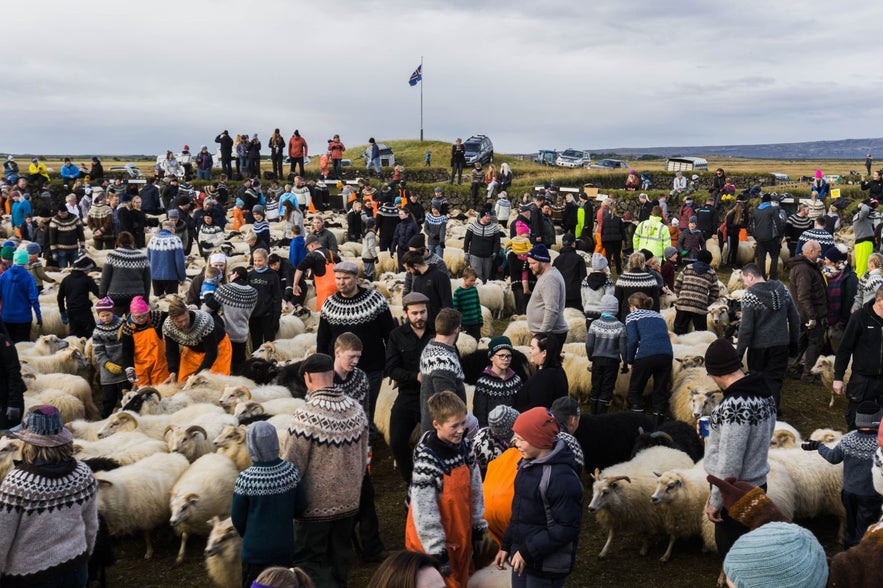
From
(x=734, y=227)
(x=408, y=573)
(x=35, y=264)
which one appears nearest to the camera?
(x=408, y=573)

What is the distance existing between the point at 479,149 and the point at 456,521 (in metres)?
35.4

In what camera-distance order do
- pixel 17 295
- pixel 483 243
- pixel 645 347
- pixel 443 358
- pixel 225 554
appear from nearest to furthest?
pixel 225 554 → pixel 443 358 → pixel 645 347 → pixel 17 295 → pixel 483 243

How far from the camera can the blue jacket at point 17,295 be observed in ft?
32.2

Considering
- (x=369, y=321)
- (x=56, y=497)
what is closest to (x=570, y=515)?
(x=56, y=497)

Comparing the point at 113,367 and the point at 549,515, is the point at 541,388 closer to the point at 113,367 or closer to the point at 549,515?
the point at 549,515

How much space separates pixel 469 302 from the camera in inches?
402

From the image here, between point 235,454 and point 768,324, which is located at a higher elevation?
point 768,324

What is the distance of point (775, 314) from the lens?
775 centimetres

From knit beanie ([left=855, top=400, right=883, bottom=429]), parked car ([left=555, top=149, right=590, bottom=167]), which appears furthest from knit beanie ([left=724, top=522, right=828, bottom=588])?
parked car ([left=555, top=149, right=590, bottom=167])

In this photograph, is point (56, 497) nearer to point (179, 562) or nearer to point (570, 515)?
point (179, 562)

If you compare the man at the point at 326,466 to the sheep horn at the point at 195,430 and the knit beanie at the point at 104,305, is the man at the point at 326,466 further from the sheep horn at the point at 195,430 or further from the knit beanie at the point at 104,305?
the knit beanie at the point at 104,305

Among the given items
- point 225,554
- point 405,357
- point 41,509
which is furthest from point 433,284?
point 41,509

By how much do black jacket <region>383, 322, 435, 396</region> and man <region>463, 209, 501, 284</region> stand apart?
6923mm

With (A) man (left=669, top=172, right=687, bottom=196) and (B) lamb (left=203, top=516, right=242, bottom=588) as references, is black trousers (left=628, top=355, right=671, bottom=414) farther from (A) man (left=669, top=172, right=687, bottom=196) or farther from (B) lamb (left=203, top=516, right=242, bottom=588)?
(A) man (left=669, top=172, right=687, bottom=196)
